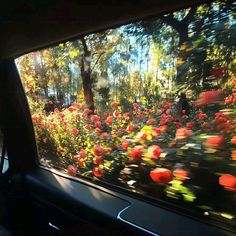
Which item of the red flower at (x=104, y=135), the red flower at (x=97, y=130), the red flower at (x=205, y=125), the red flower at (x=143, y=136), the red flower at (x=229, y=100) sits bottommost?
the red flower at (x=104, y=135)

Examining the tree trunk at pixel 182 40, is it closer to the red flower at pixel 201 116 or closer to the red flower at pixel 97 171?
the red flower at pixel 201 116

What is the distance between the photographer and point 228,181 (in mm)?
1470

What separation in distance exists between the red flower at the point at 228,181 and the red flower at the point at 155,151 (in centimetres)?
39

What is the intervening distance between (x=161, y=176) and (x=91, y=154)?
764mm

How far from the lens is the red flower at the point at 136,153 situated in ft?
6.38

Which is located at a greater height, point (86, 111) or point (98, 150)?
point (86, 111)

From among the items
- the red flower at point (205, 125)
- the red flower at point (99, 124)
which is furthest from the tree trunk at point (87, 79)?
the red flower at point (205, 125)

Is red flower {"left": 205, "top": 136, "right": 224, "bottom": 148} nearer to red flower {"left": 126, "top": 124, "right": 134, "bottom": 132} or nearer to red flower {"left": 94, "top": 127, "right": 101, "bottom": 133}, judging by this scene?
red flower {"left": 126, "top": 124, "right": 134, "bottom": 132}

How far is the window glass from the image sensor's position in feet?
4.92

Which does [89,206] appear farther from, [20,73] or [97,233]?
[20,73]

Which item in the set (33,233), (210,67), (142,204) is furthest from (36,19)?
(33,233)

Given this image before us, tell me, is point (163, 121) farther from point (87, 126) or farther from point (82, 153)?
point (82, 153)

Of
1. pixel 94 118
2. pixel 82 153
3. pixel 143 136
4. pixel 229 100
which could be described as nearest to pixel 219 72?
pixel 229 100

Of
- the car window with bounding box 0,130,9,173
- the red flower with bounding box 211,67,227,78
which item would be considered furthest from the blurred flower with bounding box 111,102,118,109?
the car window with bounding box 0,130,9,173
